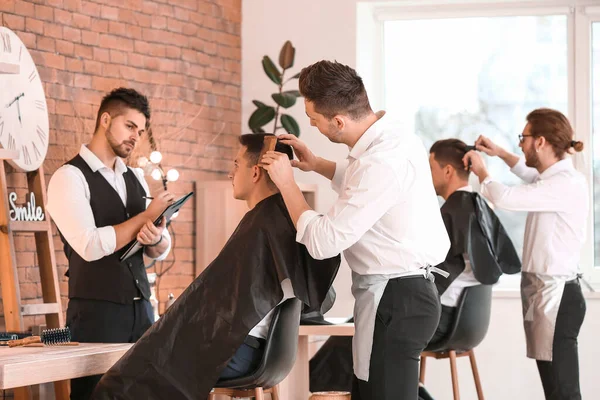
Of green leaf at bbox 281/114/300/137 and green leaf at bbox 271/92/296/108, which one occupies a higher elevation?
green leaf at bbox 271/92/296/108

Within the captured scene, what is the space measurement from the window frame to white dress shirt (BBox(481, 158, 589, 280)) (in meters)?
1.63

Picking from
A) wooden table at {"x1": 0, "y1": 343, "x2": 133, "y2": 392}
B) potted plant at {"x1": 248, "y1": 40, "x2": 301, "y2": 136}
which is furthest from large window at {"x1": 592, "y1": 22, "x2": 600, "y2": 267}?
wooden table at {"x1": 0, "y1": 343, "x2": 133, "y2": 392}

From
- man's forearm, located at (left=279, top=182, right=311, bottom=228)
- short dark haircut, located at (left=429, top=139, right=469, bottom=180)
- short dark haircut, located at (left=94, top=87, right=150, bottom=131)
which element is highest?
short dark haircut, located at (left=94, top=87, right=150, bottom=131)

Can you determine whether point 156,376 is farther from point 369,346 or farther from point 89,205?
point 89,205

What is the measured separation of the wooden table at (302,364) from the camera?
11.6 feet

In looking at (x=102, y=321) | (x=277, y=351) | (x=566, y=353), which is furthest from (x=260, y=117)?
(x=277, y=351)

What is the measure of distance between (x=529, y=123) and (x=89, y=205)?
1.98m

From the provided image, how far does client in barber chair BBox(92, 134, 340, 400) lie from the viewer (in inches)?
103

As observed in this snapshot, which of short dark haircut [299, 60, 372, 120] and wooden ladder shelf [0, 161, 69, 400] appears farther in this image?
wooden ladder shelf [0, 161, 69, 400]

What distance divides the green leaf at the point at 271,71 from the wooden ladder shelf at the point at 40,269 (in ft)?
6.12

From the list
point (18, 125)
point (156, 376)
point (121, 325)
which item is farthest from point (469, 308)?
point (18, 125)

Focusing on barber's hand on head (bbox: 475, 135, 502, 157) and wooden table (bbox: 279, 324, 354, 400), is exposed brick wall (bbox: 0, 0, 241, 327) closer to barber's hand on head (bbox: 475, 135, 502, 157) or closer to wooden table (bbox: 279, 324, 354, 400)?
wooden table (bbox: 279, 324, 354, 400)

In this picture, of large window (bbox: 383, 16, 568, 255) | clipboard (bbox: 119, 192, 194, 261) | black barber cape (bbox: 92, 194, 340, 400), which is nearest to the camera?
black barber cape (bbox: 92, 194, 340, 400)

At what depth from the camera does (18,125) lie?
3.63 m
